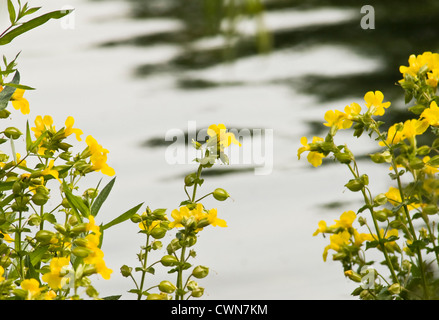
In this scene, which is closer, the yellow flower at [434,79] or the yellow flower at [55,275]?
the yellow flower at [55,275]

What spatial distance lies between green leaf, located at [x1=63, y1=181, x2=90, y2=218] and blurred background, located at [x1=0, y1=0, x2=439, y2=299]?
0.62 meters

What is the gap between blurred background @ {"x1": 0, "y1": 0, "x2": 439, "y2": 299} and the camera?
64.4 inches

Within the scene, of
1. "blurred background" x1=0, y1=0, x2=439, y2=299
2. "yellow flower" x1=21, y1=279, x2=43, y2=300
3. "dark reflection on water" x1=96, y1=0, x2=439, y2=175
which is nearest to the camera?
"yellow flower" x1=21, y1=279, x2=43, y2=300

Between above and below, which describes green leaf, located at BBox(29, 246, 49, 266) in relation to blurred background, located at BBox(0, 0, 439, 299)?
below

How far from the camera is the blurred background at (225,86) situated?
1636mm

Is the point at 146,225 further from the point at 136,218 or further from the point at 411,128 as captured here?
the point at 411,128

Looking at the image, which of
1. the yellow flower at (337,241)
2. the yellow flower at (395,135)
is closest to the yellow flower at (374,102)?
the yellow flower at (395,135)

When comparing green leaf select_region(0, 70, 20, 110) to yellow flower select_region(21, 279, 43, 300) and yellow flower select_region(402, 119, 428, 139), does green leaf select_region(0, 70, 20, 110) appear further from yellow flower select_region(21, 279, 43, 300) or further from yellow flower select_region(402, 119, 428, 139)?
yellow flower select_region(402, 119, 428, 139)

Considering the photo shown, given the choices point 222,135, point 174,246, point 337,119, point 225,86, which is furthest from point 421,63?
point 225,86

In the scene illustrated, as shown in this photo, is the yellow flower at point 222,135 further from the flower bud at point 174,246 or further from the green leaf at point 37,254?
the green leaf at point 37,254

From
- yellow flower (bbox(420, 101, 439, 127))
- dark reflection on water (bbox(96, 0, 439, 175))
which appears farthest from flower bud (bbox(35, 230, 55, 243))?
dark reflection on water (bbox(96, 0, 439, 175))

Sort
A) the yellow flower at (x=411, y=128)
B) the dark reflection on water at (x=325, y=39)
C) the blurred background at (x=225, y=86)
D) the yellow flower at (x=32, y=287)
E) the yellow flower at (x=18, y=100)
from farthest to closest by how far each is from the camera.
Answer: the dark reflection on water at (x=325, y=39)
the blurred background at (x=225, y=86)
the yellow flower at (x=18, y=100)
the yellow flower at (x=411, y=128)
the yellow flower at (x=32, y=287)

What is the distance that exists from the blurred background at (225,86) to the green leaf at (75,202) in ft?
2.04
